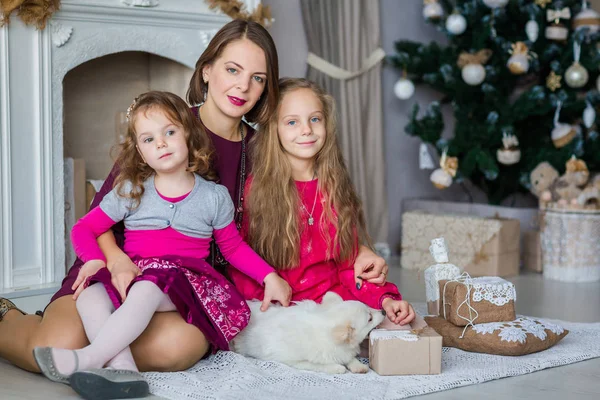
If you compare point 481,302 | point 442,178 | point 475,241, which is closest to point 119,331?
point 481,302

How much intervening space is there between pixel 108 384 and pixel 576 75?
283cm

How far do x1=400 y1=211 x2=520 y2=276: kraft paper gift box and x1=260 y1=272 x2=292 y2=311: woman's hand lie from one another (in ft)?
5.97

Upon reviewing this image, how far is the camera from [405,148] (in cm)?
466

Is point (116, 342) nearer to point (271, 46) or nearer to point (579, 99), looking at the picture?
point (271, 46)

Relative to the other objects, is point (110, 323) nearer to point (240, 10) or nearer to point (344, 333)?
point (344, 333)

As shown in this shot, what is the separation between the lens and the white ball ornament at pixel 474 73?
394 centimetres

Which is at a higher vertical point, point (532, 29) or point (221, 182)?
point (532, 29)

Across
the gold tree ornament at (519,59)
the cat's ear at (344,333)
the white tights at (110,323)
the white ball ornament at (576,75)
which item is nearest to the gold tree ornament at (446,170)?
the gold tree ornament at (519,59)

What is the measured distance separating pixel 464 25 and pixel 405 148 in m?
0.89

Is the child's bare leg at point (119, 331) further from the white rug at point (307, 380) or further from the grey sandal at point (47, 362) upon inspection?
the white rug at point (307, 380)

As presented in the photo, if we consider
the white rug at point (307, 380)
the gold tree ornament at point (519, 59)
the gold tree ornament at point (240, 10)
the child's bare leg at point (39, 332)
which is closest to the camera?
the white rug at point (307, 380)

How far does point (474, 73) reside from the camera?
12.9 feet

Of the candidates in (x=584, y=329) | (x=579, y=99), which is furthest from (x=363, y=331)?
(x=579, y=99)

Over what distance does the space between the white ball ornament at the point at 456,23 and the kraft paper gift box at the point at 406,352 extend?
7.61 feet
